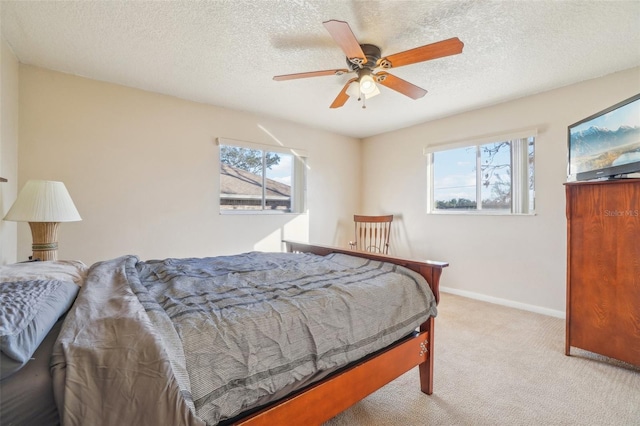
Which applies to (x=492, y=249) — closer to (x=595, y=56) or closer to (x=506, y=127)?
(x=506, y=127)

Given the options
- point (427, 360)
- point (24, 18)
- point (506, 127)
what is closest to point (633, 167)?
point (506, 127)

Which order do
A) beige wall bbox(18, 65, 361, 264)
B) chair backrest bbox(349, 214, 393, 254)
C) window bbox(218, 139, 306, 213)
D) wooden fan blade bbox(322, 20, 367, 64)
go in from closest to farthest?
wooden fan blade bbox(322, 20, 367, 64), beige wall bbox(18, 65, 361, 264), window bbox(218, 139, 306, 213), chair backrest bbox(349, 214, 393, 254)

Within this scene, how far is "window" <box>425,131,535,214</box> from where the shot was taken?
3246 mm

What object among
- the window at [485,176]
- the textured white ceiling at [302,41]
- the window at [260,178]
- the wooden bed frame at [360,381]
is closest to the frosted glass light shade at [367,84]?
the textured white ceiling at [302,41]

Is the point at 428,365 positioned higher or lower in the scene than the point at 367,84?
lower

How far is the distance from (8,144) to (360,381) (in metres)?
3.09

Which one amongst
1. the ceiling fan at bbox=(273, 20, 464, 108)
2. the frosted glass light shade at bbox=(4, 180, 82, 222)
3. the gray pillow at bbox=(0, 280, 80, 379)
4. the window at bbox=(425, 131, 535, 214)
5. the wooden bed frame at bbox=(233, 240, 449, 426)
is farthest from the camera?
the window at bbox=(425, 131, 535, 214)

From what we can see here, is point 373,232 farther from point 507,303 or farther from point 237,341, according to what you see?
point 237,341

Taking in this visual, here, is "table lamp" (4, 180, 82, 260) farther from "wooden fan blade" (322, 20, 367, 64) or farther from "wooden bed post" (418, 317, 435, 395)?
"wooden bed post" (418, 317, 435, 395)

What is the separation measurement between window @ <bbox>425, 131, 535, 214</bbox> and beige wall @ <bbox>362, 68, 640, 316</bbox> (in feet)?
0.37

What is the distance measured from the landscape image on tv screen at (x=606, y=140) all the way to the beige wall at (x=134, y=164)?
3.22 meters

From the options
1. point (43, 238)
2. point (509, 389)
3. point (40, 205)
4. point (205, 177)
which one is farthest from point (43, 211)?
point (509, 389)

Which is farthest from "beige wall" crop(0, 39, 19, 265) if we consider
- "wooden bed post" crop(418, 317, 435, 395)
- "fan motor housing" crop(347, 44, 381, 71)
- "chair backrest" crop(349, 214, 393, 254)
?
"chair backrest" crop(349, 214, 393, 254)

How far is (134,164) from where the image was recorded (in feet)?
9.70
